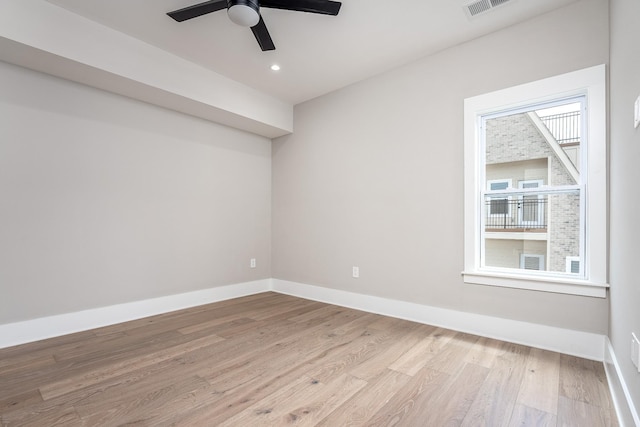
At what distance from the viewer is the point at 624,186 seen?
172 centimetres

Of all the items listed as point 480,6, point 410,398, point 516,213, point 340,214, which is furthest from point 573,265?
point 340,214

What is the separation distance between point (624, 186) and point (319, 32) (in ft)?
8.18

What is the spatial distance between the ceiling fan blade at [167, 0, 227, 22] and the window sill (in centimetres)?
298

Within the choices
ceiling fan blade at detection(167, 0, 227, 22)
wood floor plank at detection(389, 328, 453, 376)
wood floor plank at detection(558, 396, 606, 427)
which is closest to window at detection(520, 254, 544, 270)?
wood floor plank at detection(389, 328, 453, 376)

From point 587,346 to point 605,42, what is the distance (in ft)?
7.50

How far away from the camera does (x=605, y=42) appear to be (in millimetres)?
2330

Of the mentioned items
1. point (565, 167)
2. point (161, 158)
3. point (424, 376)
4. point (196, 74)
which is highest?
point (196, 74)

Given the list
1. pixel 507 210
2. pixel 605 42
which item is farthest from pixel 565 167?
pixel 605 42

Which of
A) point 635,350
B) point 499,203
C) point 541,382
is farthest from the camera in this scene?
point 499,203

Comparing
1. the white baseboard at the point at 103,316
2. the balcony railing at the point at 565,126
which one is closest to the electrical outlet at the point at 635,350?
the balcony railing at the point at 565,126

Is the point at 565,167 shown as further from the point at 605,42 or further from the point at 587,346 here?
the point at 587,346

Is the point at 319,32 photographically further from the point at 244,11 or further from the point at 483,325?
the point at 483,325

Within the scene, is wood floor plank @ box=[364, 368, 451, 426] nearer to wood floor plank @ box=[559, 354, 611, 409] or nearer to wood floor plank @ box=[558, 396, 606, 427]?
wood floor plank @ box=[558, 396, 606, 427]

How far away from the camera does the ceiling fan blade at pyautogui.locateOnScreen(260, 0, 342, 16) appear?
2154 mm
